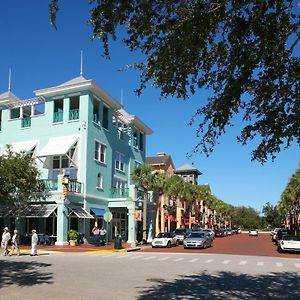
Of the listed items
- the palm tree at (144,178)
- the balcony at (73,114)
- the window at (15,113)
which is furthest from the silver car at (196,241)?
the window at (15,113)

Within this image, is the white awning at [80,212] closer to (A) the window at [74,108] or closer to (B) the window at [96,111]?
(A) the window at [74,108]

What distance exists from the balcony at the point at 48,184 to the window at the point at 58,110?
21.1ft

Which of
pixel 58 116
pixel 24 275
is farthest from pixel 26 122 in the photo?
pixel 24 275

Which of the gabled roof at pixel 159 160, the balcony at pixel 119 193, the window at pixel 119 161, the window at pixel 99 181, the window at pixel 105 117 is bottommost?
the balcony at pixel 119 193

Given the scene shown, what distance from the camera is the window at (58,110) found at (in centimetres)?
4434

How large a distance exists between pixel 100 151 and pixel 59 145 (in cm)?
477

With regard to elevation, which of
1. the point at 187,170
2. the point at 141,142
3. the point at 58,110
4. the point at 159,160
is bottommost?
the point at 159,160

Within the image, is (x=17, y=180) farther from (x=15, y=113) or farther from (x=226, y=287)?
(x=226, y=287)

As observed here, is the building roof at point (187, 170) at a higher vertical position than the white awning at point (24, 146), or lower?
higher

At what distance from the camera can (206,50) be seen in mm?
9312

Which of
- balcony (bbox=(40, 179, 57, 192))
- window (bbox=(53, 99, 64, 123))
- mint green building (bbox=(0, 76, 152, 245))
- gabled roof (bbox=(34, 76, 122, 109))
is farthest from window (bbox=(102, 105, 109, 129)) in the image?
balcony (bbox=(40, 179, 57, 192))

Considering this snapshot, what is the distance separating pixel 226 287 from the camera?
14.4 metres

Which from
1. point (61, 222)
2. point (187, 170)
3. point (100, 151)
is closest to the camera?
point (61, 222)

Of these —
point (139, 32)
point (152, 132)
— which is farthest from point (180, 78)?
point (152, 132)
